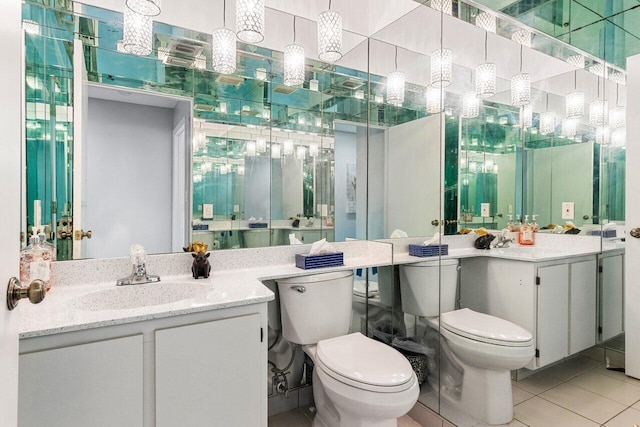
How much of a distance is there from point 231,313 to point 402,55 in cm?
195

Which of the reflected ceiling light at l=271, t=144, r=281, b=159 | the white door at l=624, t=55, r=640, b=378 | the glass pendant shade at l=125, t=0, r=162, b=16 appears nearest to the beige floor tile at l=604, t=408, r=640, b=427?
the white door at l=624, t=55, r=640, b=378

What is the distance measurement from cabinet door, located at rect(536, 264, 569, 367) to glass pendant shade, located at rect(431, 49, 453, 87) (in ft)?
3.91

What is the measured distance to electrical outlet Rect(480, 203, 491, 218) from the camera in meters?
2.04

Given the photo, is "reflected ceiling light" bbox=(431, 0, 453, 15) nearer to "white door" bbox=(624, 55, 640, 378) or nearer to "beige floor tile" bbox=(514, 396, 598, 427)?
"white door" bbox=(624, 55, 640, 378)

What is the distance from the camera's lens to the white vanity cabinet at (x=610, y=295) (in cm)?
169

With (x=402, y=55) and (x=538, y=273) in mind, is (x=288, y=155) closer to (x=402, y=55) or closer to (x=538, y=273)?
(x=402, y=55)

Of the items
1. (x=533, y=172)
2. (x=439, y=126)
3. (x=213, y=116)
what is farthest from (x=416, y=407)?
(x=213, y=116)

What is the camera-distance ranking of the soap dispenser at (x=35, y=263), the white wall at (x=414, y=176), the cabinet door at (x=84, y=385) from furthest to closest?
the white wall at (x=414, y=176) < the soap dispenser at (x=35, y=263) < the cabinet door at (x=84, y=385)

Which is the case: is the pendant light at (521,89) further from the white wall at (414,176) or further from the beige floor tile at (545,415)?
the beige floor tile at (545,415)

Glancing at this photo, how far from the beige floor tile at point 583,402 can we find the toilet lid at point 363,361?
2.84ft

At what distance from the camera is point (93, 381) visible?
1.07 m

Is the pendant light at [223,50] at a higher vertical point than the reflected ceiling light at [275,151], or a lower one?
higher

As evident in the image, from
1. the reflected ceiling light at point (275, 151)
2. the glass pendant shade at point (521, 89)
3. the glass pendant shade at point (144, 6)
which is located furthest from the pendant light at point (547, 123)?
the glass pendant shade at point (144, 6)

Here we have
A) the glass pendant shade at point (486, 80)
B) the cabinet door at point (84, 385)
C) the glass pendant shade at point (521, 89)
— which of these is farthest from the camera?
the glass pendant shade at point (486, 80)
